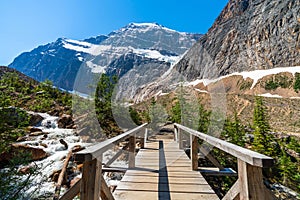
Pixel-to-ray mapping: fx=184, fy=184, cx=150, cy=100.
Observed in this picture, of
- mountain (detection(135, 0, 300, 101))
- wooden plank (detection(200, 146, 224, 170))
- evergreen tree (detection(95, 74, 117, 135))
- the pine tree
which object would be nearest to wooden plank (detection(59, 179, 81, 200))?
wooden plank (detection(200, 146, 224, 170))

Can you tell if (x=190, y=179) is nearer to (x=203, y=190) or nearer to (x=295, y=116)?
(x=203, y=190)

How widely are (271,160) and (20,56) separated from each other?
20694 centimetres

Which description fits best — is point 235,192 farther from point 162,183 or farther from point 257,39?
point 257,39

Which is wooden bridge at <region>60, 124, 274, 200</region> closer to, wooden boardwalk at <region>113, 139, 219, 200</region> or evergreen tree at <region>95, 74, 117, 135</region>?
wooden boardwalk at <region>113, 139, 219, 200</region>

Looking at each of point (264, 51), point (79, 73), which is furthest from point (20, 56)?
point (79, 73)

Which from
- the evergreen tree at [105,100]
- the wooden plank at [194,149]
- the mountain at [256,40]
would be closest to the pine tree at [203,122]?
the evergreen tree at [105,100]

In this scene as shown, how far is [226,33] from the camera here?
68.8 meters

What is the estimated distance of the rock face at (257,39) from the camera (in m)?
46.7

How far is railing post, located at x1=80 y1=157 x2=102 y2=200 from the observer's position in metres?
1.29

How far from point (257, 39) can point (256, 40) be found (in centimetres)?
36

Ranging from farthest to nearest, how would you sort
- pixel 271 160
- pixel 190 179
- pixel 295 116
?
1. pixel 295 116
2. pixel 190 179
3. pixel 271 160

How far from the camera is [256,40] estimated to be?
5481 cm

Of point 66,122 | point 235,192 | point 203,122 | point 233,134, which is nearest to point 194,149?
point 235,192

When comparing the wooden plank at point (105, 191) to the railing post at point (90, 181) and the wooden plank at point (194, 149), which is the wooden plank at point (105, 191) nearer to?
the railing post at point (90, 181)
